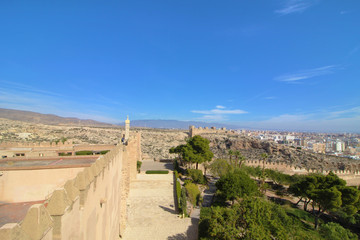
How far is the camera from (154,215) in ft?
50.9

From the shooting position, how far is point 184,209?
15453 millimetres

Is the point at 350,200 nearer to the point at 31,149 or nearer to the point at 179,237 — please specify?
the point at 179,237

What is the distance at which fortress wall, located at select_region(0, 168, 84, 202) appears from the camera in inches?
256

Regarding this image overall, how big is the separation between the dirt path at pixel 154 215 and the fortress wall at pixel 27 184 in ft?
25.3

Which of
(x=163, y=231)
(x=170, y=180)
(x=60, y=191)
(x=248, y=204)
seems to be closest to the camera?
(x=60, y=191)

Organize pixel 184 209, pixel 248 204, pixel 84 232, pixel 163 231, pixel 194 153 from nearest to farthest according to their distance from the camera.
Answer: pixel 84 232 < pixel 248 204 < pixel 163 231 < pixel 184 209 < pixel 194 153

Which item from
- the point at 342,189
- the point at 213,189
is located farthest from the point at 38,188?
the point at 342,189

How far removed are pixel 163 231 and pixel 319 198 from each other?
15430 millimetres

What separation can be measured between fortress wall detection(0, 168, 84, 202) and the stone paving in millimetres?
7641

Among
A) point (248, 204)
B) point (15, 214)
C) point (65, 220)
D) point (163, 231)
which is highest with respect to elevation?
point (65, 220)

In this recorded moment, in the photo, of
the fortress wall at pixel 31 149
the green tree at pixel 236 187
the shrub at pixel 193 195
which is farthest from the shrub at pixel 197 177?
the fortress wall at pixel 31 149

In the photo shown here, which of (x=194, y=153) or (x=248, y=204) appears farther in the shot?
(x=194, y=153)

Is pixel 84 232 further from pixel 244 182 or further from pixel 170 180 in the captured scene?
pixel 170 180

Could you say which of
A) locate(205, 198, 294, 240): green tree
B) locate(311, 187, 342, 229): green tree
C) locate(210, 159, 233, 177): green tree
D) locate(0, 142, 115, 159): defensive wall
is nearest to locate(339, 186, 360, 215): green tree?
locate(311, 187, 342, 229): green tree
